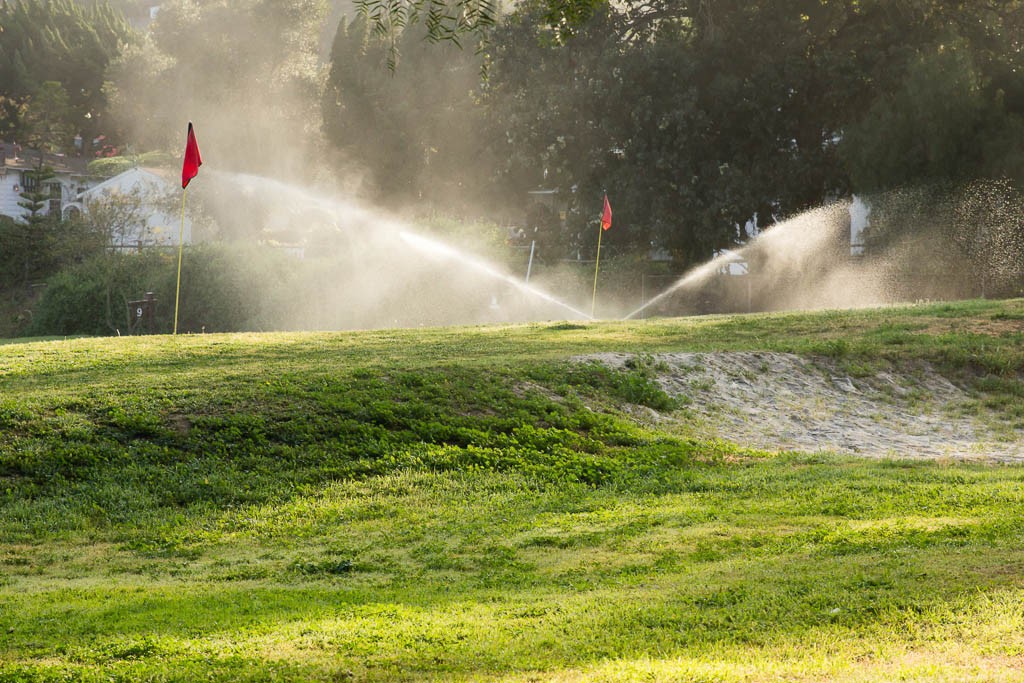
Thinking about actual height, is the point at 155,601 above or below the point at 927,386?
below

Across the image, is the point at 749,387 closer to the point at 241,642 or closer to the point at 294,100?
the point at 241,642

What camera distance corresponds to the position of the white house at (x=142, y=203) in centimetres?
5250

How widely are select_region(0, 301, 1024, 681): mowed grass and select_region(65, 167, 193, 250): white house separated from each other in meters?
37.0

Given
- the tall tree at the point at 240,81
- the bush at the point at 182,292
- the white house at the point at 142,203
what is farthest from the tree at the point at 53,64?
the bush at the point at 182,292

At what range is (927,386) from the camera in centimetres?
1622

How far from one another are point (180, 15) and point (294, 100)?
8.72m

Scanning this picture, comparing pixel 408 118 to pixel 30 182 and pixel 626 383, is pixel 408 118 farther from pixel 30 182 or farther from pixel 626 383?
pixel 626 383

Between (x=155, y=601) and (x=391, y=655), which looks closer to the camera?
(x=391, y=655)

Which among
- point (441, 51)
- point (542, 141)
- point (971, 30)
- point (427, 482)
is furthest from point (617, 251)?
point (427, 482)

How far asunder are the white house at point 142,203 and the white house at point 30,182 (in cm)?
202

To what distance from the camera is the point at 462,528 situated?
936 cm

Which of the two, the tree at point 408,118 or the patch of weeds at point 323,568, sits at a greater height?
the tree at point 408,118

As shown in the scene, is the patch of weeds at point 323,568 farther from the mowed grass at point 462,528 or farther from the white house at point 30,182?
the white house at point 30,182

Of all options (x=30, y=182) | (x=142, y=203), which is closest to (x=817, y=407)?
(x=142, y=203)
